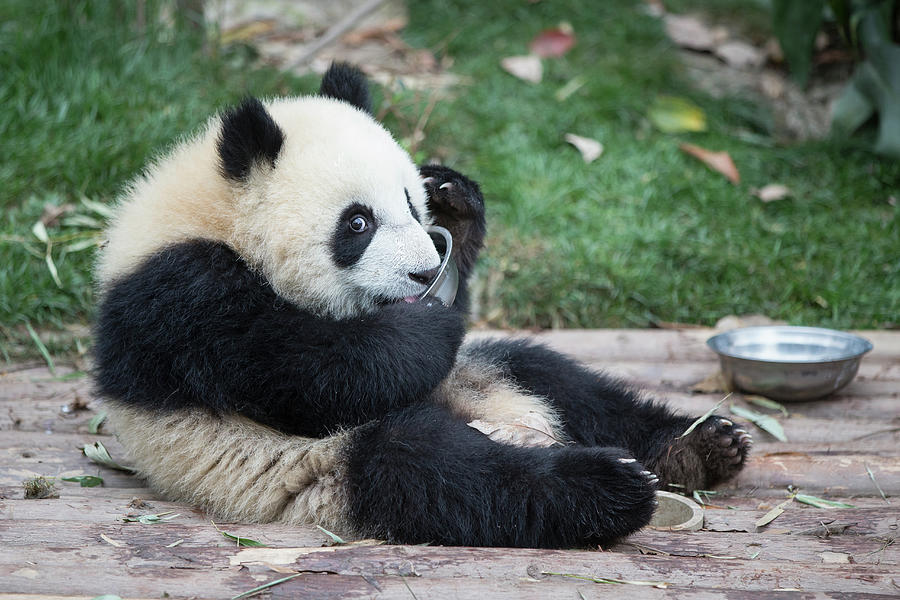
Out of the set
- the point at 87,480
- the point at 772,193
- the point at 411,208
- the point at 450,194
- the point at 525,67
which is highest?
the point at 411,208

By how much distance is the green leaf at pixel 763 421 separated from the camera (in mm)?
3649

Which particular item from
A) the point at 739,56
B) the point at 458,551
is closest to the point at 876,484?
the point at 458,551

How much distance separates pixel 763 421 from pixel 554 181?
267cm

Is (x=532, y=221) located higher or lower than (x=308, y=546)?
lower

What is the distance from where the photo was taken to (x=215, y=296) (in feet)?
8.75

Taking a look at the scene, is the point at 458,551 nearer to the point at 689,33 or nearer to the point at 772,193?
the point at 772,193

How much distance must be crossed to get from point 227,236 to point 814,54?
605 centimetres

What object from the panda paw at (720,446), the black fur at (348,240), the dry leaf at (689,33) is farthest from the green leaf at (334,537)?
the dry leaf at (689,33)

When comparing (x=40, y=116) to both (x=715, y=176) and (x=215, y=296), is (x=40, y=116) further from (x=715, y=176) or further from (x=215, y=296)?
(x=715, y=176)

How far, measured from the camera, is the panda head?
9.38 ft

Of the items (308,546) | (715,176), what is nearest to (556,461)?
(308,546)

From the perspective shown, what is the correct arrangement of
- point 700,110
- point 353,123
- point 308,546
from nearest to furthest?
point 308,546
point 353,123
point 700,110

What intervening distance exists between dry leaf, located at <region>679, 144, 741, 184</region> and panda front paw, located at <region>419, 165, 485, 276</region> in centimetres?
310

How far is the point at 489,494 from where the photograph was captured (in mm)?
2582
